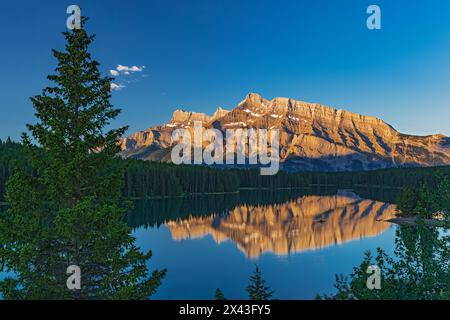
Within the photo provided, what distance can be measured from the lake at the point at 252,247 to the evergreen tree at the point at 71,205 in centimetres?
2692

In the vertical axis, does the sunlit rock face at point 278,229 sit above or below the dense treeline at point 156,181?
below

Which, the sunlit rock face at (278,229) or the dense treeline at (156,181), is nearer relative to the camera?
the sunlit rock face at (278,229)

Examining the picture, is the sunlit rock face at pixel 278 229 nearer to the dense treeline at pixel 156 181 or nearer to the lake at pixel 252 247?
the lake at pixel 252 247

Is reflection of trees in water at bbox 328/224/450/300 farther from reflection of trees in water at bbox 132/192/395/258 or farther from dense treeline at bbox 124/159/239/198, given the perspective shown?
dense treeline at bbox 124/159/239/198

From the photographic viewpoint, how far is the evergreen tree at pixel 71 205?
14.9 m

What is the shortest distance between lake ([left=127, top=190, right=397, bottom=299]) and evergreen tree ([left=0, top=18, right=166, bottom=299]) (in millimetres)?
26925

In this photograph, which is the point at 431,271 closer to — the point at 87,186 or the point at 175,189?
the point at 87,186

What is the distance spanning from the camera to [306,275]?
49750mm

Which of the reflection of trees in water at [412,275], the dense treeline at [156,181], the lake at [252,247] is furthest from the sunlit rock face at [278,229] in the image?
the dense treeline at [156,181]

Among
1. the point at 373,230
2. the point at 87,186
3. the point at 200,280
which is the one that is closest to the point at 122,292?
the point at 87,186

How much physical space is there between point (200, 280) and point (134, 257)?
35002mm

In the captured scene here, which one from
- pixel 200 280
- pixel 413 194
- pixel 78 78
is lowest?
pixel 200 280

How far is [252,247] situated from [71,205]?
5681 centimetres
